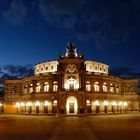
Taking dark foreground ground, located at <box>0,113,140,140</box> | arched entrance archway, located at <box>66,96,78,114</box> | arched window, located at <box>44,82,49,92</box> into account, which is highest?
arched window, located at <box>44,82,49,92</box>

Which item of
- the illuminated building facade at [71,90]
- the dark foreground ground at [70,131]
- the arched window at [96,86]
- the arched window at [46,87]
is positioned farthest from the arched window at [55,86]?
the dark foreground ground at [70,131]

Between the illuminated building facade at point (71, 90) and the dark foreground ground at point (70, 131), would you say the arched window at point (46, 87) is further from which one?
the dark foreground ground at point (70, 131)

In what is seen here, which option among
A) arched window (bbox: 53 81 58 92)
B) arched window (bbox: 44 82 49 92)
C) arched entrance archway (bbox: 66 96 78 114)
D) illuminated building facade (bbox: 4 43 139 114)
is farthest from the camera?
arched window (bbox: 44 82 49 92)

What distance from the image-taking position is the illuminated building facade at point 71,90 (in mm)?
103438

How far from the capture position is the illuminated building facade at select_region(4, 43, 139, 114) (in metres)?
103

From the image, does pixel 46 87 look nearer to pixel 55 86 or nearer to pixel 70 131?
pixel 55 86

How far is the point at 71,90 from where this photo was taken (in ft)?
335

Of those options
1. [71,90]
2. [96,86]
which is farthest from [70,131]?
[96,86]

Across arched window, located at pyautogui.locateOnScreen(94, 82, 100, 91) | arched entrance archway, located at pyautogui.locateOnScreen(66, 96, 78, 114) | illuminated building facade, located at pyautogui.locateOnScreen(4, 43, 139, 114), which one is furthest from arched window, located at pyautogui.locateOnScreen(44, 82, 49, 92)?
arched window, located at pyautogui.locateOnScreen(94, 82, 100, 91)

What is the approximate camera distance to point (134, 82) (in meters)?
129

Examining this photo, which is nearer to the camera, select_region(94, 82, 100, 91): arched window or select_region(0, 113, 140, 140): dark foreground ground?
select_region(0, 113, 140, 140): dark foreground ground

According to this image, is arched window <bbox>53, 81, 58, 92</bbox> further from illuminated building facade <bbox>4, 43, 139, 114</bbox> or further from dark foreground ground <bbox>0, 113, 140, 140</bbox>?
dark foreground ground <bbox>0, 113, 140, 140</bbox>

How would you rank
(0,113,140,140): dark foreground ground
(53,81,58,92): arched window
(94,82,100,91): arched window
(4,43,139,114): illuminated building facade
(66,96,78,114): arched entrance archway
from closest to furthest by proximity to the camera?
1. (0,113,140,140): dark foreground ground
2. (4,43,139,114): illuminated building facade
3. (66,96,78,114): arched entrance archway
4. (53,81,58,92): arched window
5. (94,82,100,91): arched window

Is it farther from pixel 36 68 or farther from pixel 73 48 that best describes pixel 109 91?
pixel 36 68
